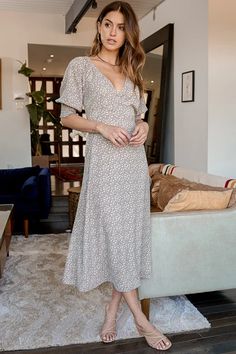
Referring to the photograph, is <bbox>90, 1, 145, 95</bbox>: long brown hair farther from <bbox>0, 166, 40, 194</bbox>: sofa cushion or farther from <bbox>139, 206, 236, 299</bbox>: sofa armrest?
<bbox>0, 166, 40, 194</bbox>: sofa cushion

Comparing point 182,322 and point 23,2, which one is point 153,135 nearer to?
point 23,2

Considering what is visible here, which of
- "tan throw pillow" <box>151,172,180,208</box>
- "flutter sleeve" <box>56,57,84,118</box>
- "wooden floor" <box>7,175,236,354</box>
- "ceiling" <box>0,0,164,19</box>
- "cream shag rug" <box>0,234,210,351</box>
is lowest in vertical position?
"wooden floor" <box>7,175,236,354</box>

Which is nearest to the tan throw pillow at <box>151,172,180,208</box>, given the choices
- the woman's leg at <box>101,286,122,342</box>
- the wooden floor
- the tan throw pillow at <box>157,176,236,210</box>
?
the tan throw pillow at <box>157,176,236,210</box>

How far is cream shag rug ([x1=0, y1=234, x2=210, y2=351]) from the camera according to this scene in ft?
6.68

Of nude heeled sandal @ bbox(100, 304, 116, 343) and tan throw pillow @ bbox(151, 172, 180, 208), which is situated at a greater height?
tan throw pillow @ bbox(151, 172, 180, 208)

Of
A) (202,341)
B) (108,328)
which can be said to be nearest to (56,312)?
(108,328)

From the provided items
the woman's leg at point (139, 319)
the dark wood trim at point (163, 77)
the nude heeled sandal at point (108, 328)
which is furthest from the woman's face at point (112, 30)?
the dark wood trim at point (163, 77)

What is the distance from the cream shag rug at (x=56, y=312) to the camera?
2037 millimetres

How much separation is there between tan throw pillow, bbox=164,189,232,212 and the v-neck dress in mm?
571

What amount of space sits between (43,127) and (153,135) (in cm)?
655

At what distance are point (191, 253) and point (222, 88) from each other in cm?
212

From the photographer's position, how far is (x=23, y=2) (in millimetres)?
5449

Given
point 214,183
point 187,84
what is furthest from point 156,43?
point 214,183

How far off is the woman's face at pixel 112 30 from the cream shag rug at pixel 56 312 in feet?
4.78
